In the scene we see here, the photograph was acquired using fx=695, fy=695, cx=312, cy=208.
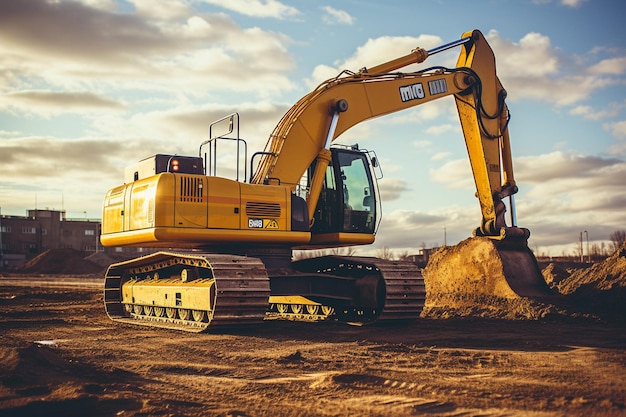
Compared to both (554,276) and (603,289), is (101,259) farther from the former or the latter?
(603,289)

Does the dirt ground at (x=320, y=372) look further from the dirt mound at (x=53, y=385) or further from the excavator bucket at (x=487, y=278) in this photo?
the excavator bucket at (x=487, y=278)

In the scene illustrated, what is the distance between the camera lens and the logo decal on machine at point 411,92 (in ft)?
50.3

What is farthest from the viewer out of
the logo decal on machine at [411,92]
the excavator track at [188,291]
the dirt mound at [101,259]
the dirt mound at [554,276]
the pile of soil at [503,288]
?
the dirt mound at [101,259]

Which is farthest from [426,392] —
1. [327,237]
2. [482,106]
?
[482,106]

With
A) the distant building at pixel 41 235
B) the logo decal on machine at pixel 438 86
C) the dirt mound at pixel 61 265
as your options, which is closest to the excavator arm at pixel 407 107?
the logo decal on machine at pixel 438 86

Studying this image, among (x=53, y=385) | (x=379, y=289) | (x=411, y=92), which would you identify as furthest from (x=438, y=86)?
(x=53, y=385)

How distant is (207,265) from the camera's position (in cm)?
1203

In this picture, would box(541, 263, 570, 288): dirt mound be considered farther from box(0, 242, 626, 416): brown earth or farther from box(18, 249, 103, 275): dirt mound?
box(18, 249, 103, 275): dirt mound

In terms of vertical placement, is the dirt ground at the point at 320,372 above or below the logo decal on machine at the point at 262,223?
below

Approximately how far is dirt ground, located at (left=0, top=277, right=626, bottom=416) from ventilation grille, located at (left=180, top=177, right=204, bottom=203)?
234 centimetres

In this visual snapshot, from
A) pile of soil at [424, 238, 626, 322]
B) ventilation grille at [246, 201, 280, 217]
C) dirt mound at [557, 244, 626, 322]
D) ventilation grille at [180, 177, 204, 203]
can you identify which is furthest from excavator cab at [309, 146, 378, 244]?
dirt mound at [557, 244, 626, 322]

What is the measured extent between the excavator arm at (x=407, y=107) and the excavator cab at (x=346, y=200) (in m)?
0.30

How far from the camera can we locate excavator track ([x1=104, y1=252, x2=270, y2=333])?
1141 centimetres

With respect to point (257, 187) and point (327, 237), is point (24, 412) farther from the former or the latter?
point (327, 237)
